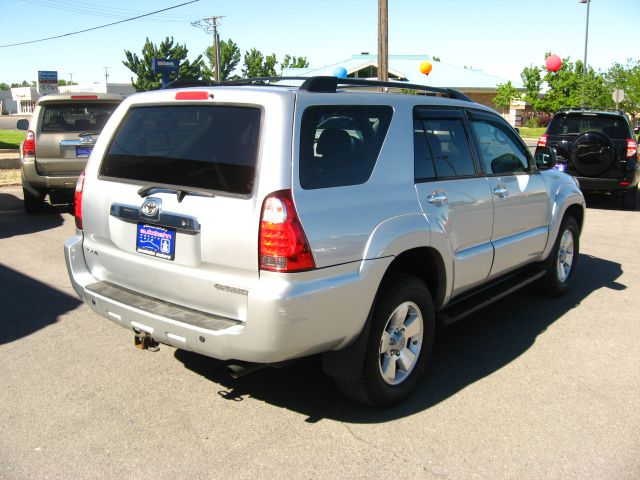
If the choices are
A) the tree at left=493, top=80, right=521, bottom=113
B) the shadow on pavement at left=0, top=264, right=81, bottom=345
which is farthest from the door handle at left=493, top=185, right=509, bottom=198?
the tree at left=493, top=80, right=521, bottom=113

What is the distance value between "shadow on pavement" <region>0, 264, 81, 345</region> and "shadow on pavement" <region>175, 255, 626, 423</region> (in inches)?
55.0

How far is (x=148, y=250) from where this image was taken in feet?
11.6

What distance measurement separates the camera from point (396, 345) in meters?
3.81

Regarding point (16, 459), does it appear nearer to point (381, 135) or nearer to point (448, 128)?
point (381, 135)

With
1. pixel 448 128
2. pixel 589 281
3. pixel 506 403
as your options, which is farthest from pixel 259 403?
pixel 589 281

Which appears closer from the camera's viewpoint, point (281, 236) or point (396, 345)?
point (281, 236)

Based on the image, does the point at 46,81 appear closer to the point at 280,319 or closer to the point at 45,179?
the point at 45,179

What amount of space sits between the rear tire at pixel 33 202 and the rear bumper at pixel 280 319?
7293mm

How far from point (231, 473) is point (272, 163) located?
1543 millimetres

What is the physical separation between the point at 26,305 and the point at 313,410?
3.20 metres

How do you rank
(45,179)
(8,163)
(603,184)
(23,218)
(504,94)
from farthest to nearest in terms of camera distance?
(504,94)
(8,163)
(603,184)
(23,218)
(45,179)

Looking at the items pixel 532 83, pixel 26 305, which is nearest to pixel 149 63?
pixel 532 83

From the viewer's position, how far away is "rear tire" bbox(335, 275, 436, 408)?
3574 mm

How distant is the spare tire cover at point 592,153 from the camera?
11.1 metres
